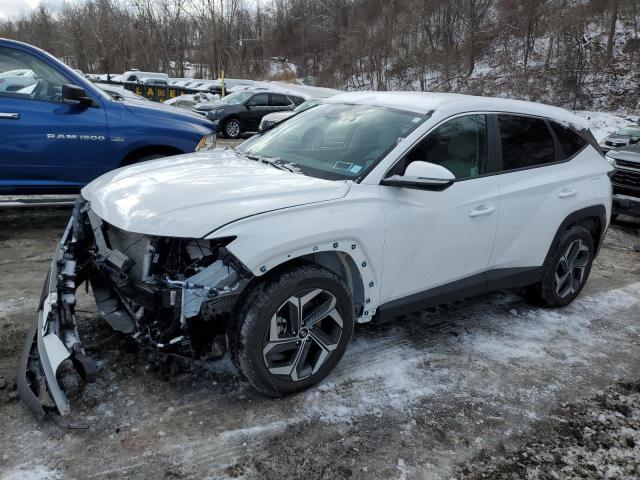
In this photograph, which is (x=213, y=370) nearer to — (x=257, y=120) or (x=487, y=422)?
(x=487, y=422)

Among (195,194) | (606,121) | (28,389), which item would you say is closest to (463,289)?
(195,194)

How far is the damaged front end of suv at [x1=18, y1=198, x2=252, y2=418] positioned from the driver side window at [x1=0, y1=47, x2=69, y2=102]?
9.92 feet

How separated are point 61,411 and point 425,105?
111 inches

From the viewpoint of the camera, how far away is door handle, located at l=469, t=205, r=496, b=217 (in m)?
3.48

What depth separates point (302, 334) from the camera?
291cm

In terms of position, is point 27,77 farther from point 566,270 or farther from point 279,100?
point 279,100

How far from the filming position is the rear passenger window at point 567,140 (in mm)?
4262

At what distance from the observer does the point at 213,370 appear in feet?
10.5

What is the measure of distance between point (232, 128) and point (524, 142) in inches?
556

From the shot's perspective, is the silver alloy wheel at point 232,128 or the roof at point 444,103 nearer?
the roof at point 444,103

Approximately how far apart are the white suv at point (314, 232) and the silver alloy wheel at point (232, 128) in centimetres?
1319

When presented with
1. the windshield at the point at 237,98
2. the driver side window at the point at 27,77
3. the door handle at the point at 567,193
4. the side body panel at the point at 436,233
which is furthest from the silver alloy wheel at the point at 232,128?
the side body panel at the point at 436,233

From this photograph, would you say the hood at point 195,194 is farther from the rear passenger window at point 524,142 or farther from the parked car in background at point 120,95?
the parked car in background at point 120,95

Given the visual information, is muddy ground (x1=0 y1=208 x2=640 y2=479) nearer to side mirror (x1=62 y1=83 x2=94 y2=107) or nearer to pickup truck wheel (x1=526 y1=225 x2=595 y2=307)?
pickup truck wheel (x1=526 y1=225 x2=595 y2=307)
